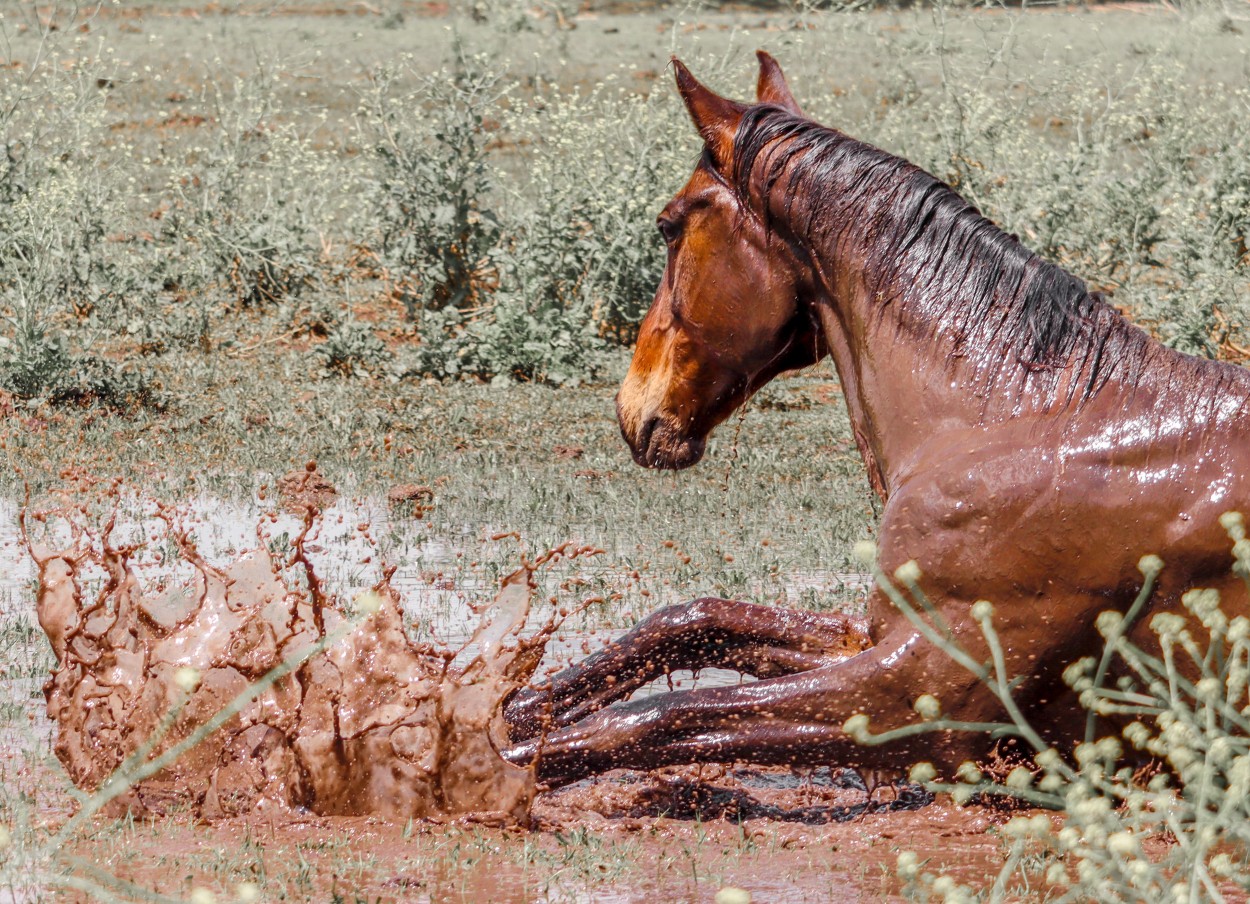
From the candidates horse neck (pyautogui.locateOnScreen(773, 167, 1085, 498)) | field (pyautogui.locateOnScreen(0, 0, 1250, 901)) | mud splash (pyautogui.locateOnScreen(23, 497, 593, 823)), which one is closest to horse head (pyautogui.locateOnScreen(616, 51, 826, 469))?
horse neck (pyautogui.locateOnScreen(773, 167, 1085, 498))

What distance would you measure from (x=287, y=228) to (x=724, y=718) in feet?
28.2

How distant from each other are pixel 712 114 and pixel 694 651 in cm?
133

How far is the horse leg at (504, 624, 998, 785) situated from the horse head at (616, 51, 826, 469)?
0.79 metres

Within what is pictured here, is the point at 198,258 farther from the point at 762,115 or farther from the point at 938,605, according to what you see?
the point at 938,605

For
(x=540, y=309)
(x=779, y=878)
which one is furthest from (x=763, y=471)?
(x=779, y=878)

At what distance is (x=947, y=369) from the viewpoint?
3.80m

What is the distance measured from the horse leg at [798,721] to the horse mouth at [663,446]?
2.39ft

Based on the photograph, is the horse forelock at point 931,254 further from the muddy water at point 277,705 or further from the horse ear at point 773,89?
the muddy water at point 277,705

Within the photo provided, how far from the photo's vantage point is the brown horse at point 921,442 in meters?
3.62

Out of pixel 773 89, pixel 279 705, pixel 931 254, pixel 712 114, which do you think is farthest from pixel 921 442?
pixel 279 705

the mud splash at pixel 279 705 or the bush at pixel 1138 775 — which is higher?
the bush at pixel 1138 775

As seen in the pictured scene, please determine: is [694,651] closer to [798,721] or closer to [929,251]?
[798,721]

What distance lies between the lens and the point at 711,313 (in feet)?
13.5

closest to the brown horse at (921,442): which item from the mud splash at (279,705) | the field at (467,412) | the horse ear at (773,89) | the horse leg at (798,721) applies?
the horse leg at (798,721)
